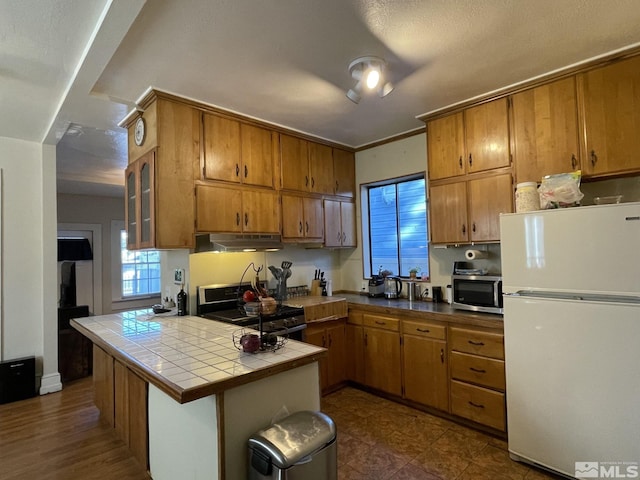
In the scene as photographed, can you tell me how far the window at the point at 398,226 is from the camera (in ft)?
12.2

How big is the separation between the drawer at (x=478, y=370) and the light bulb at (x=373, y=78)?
213 centimetres

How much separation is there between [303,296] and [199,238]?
136cm

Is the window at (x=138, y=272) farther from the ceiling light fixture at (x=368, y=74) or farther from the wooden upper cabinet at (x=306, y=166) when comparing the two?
the ceiling light fixture at (x=368, y=74)

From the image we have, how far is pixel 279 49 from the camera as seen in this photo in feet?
6.84

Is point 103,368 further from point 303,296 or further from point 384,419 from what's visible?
point 384,419

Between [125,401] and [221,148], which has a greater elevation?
[221,148]

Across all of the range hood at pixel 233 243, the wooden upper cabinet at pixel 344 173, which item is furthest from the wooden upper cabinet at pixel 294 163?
the range hood at pixel 233 243

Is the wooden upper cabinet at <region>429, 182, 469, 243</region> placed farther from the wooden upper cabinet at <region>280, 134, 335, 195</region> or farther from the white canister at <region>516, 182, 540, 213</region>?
the wooden upper cabinet at <region>280, 134, 335, 195</region>

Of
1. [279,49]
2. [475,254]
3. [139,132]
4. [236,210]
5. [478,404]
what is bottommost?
[478,404]

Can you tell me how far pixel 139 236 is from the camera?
2.94 metres

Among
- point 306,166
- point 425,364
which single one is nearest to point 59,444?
point 425,364

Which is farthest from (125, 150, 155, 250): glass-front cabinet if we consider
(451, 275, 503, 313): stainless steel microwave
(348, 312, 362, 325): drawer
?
(451, 275, 503, 313): stainless steel microwave

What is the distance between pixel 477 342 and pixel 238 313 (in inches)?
76.1

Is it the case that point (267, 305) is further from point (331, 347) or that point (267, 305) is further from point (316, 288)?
point (316, 288)
